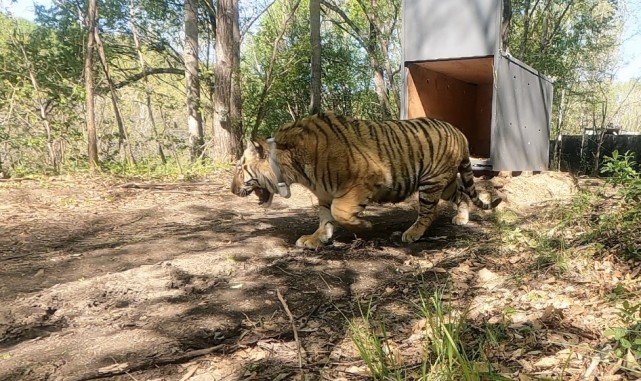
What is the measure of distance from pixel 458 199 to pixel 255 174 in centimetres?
260

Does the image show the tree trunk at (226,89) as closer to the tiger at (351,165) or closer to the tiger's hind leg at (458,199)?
the tiger at (351,165)

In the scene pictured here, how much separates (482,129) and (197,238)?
23.9ft

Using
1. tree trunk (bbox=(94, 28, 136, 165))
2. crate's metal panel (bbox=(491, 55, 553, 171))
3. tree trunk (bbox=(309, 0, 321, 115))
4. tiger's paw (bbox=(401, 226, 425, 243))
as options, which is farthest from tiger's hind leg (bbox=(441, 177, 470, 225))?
tree trunk (bbox=(94, 28, 136, 165))

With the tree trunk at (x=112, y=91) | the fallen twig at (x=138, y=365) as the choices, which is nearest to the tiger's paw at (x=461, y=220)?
the fallen twig at (x=138, y=365)

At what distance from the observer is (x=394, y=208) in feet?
20.3

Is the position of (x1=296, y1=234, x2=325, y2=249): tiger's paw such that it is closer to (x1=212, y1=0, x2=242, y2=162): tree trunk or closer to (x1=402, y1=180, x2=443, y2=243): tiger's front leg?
(x1=402, y1=180, x2=443, y2=243): tiger's front leg

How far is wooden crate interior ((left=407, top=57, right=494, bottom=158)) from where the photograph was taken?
7086 mm

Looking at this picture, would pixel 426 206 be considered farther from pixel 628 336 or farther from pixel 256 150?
pixel 628 336

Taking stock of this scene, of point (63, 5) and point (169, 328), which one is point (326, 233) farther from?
point (63, 5)

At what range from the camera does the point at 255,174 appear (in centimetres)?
446


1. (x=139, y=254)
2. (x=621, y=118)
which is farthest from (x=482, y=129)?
(x=621, y=118)

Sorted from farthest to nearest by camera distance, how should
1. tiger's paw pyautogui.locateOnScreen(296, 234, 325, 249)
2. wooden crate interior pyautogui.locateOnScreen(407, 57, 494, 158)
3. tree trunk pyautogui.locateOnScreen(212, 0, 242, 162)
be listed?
tree trunk pyautogui.locateOnScreen(212, 0, 242, 162) → wooden crate interior pyautogui.locateOnScreen(407, 57, 494, 158) → tiger's paw pyautogui.locateOnScreen(296, 234, 325, 249)

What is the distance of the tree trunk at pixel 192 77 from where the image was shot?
1132 centimetres

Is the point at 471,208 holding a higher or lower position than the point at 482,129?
lower
